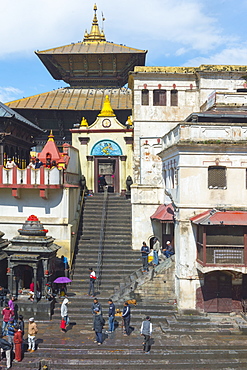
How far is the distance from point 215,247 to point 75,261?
367 inches

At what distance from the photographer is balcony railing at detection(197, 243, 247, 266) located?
1712cm

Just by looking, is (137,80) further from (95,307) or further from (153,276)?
(95,307)

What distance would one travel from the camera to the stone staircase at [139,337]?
48.7 ft

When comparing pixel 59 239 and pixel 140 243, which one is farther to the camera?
pixel 140 243

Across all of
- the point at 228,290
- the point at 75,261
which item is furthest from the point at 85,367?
the point at 75,261

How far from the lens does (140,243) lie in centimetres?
2494

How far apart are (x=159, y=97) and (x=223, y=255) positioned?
1385 centimetres

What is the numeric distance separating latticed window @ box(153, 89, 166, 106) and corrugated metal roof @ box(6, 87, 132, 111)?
7267 mm

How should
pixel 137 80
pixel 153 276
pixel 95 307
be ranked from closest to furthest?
→ pixel 95 307, pixel 153 276, pixel 137 80

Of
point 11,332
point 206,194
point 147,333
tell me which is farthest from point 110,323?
point 206,194

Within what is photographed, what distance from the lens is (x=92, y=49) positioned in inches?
1508

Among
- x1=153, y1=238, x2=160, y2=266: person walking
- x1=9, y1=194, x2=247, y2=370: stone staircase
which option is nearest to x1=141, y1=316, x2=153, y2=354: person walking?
x1=9, y1=194, x2=247, y2=370: stone staircase

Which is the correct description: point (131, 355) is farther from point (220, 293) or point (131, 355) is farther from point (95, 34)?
point (95, 34)

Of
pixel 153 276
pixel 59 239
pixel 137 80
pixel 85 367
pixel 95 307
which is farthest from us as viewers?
pixel 137 80
